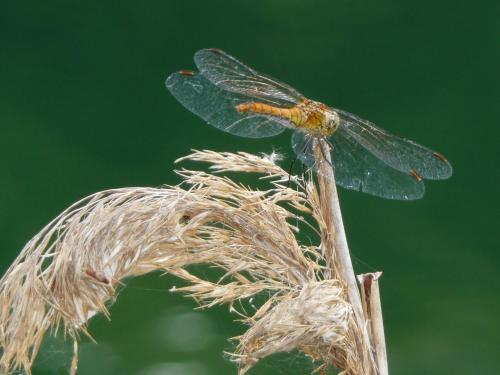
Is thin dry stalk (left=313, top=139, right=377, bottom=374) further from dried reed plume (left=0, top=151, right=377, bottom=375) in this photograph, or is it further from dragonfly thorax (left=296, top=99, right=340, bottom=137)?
dragonfly thorax (left=296, top=99, right=340, bottom=137)

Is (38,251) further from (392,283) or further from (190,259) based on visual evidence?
(392,283)

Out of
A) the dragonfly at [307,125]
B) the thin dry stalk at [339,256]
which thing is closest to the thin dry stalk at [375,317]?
the thin dry stalk at [339,256]

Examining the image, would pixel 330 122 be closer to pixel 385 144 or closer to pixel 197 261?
pixel 385 144

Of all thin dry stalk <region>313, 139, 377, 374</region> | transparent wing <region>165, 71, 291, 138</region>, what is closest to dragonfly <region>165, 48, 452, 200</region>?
transparent wing <region>165, 71, 291, 138</region>

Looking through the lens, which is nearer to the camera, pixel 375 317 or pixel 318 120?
pixel 375 317

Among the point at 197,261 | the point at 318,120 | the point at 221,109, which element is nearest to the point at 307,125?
the point at 318,120

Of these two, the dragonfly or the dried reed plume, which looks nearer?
the dried reed plume
